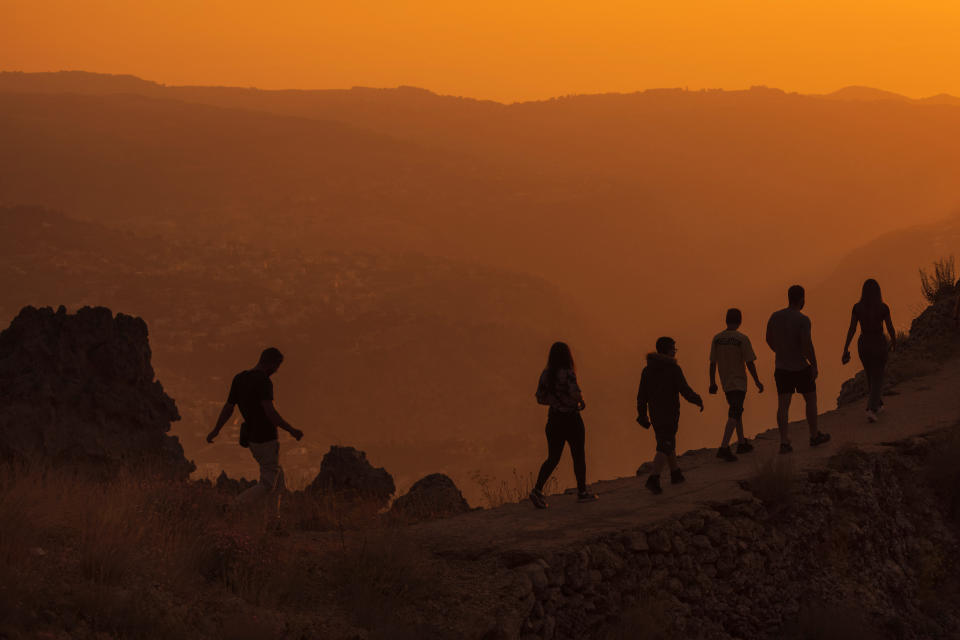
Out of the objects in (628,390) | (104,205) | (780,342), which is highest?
(104,205)

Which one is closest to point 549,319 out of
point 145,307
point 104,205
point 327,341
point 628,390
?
point 628,390

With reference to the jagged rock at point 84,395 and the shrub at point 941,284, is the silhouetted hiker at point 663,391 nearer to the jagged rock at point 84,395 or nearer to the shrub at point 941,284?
the jagged rock at point 84,395

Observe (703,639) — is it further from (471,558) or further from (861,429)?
(861,429)

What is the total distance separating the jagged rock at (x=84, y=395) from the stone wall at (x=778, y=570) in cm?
694

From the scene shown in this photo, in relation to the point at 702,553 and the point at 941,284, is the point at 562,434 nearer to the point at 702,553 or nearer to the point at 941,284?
the point at 702,553

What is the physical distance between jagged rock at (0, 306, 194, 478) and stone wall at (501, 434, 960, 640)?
694 cm

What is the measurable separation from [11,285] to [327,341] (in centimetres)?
4684

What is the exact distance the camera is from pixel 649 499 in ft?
36.6

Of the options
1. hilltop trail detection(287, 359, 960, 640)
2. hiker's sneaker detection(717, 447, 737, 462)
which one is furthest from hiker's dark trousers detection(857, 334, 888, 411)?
hiker's sneaker detection(717, 447, 737, 462)

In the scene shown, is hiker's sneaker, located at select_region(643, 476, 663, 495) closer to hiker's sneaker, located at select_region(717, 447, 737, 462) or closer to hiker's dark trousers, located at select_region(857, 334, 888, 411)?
hiker's sneaker, located at select_region(717, 447, 737, 462)

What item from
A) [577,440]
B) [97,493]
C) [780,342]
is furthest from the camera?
[780,342]

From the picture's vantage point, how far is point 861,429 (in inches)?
565

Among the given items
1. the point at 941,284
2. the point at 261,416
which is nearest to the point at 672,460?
the point at 261,416

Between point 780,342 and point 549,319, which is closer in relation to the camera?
point 780,342
